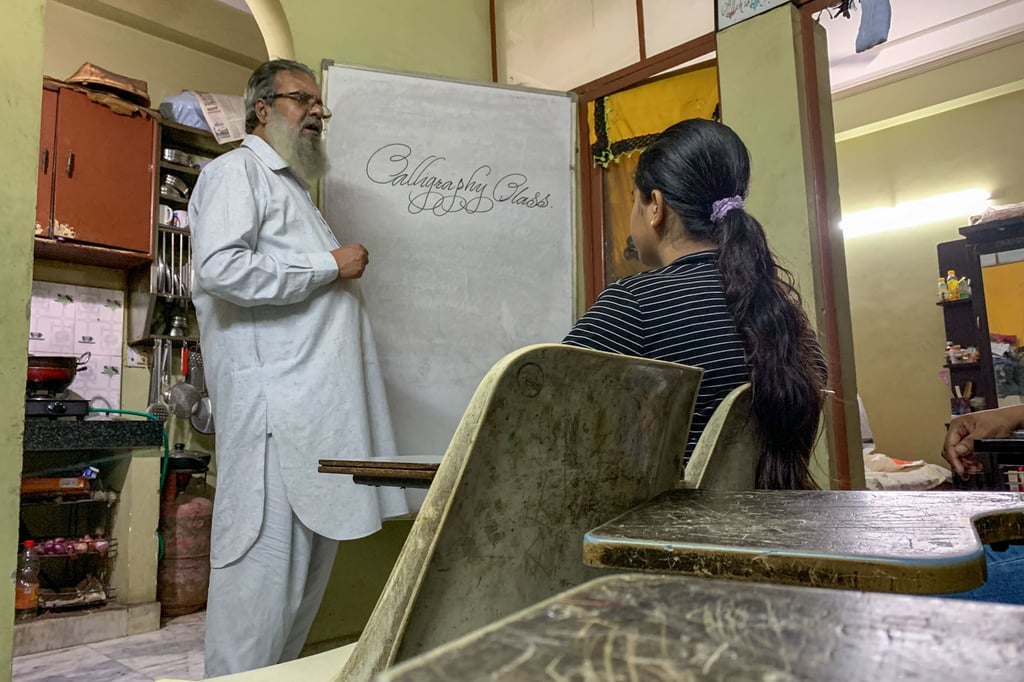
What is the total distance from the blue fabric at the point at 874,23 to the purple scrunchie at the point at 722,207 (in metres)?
1.38

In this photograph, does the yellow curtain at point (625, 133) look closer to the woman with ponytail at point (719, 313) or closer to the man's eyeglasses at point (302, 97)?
the man's eyeglasses at point (302, 97)

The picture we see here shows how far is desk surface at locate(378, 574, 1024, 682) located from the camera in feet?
0.75

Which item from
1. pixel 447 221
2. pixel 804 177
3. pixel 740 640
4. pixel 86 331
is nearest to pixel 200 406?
pixel 86 331

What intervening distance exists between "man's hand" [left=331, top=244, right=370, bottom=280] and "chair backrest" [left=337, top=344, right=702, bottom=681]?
1323 millimetres

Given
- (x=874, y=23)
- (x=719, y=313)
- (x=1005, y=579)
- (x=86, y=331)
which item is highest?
(x=874, y=23)

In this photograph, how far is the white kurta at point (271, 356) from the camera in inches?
71.6

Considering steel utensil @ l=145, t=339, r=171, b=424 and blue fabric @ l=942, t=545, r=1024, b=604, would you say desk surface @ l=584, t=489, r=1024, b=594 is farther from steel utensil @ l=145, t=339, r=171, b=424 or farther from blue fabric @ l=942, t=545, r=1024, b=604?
steel utensil @ l=145, t=339, r=171, b=424

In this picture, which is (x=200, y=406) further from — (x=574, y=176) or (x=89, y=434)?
(x=574, y=176)

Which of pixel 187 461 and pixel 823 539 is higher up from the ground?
pixel 823 539

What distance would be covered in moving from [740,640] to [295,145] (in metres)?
2.12

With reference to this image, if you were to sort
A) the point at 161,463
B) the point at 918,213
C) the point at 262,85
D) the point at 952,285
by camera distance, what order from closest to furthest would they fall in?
the point at 262,85, the point at 161,463, the point at 952,285, the point at 918,213

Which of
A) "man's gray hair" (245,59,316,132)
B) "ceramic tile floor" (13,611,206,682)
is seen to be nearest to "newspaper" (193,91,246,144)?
"man's gray hair" (245,59,316,132)

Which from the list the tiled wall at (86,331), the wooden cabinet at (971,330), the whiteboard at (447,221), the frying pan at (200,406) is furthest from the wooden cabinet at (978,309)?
the tiled wall at (86,331)

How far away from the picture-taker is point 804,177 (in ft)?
8.04
